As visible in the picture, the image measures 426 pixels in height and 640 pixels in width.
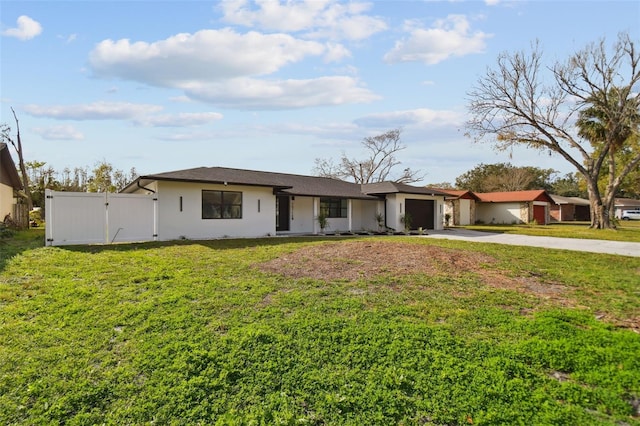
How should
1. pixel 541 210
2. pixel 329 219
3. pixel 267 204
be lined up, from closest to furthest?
pixel 267 204 < pixel 329 219 < pixel 541 210

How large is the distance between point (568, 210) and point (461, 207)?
19.7 m

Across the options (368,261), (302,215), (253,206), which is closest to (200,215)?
(253,206)

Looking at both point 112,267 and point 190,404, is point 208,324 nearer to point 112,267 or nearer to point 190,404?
point 190,404

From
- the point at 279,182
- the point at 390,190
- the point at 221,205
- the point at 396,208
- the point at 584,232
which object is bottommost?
the point at 584,232

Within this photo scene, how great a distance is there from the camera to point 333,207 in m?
19.8

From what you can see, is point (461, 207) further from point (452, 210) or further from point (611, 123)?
point (611, 123)

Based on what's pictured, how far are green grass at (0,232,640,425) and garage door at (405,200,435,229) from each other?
48.5ft

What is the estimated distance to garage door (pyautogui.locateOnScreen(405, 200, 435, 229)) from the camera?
2111 centimetres

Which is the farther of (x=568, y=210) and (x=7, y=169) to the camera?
(x=568, y=210)

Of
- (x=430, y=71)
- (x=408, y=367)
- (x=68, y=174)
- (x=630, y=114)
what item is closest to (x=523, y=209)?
(x=630, y=114)

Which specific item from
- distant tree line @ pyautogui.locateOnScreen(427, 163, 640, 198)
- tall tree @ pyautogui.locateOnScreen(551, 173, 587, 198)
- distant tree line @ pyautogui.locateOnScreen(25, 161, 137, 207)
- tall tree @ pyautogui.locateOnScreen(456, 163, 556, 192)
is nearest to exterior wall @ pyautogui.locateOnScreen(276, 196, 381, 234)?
distant tree line @ pyautogui.locateOnScreen(25, 161, 137, 207)

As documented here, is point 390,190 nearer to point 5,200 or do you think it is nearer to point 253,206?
point 253,206

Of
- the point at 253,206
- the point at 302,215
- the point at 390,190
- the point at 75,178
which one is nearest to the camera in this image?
the point at 253,206

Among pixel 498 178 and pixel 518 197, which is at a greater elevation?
pixel 498 178
